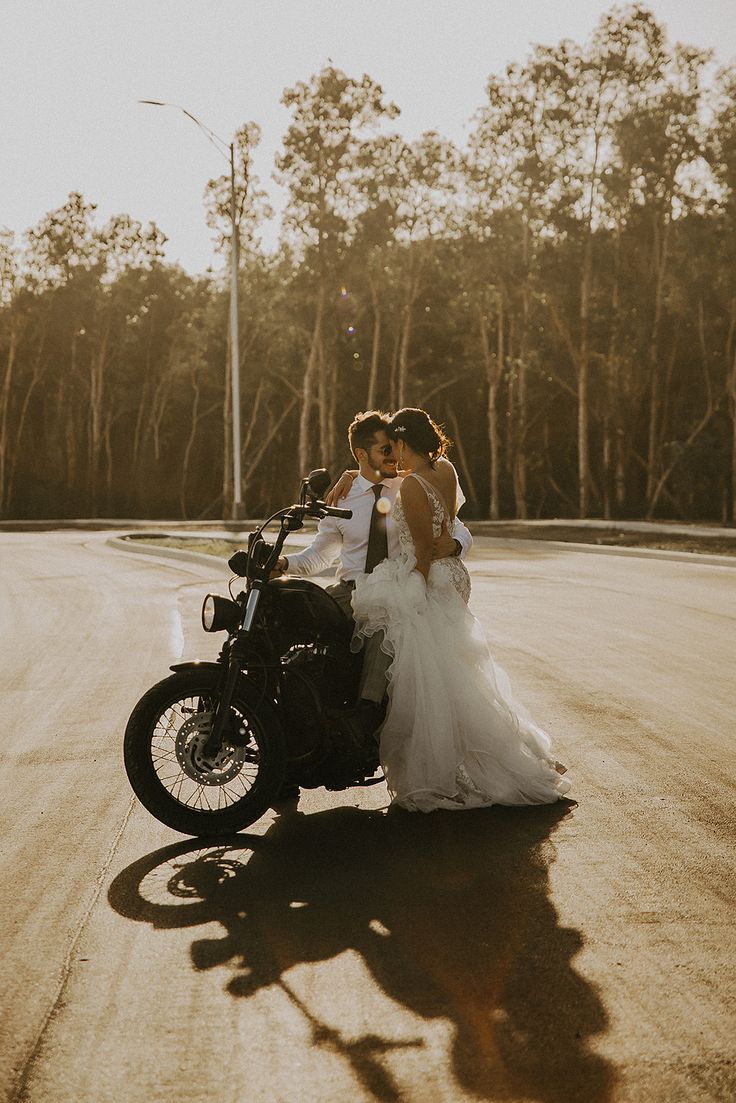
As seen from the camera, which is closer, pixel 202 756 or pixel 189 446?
pixel 202 756

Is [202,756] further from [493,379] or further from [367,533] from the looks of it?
[493,379]

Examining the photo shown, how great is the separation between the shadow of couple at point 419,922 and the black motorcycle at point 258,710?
9.6 inches

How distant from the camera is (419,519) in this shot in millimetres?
6551

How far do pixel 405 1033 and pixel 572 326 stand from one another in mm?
→ 49816

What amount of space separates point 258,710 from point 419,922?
1479 millimetres

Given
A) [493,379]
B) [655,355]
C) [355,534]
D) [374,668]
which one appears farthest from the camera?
[493,379]

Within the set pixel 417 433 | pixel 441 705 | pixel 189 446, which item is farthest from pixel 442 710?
pixel 189 446

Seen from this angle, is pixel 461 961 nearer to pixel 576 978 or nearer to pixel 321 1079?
pixel 576 978

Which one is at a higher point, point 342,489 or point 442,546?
point 342,489

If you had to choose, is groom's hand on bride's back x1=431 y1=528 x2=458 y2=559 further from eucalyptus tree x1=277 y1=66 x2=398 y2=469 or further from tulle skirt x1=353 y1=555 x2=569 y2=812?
eucalyptus tree x1=277 y1=66 x2=398 y2=469

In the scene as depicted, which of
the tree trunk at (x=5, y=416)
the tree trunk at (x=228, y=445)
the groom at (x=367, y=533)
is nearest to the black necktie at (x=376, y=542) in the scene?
the groom at (x=367, y=533)

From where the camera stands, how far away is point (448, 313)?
2279 inches

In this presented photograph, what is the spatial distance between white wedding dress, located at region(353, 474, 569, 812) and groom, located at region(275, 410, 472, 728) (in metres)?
0.08

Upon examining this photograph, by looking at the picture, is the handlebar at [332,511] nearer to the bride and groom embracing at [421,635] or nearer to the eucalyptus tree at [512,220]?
the bride and groom embracing at [421,635]
